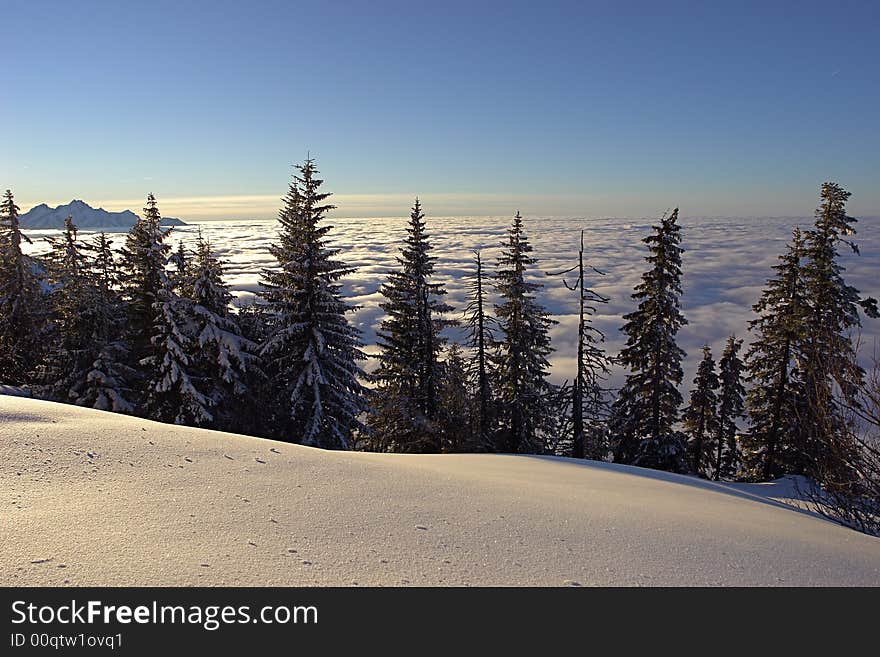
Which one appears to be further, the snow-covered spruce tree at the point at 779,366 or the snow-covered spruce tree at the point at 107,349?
the snow-covered spruce tree at the point at 779,366

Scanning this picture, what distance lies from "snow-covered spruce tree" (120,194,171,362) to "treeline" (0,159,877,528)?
0.09 meters

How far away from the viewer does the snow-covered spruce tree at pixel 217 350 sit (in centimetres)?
1817

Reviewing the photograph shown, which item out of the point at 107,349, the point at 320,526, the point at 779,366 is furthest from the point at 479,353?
the point at 320,526

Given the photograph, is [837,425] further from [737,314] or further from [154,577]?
[737,314]

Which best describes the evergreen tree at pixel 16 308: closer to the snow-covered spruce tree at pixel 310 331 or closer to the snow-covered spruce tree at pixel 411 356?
the snow-covered spruce tree at pixel 310 331

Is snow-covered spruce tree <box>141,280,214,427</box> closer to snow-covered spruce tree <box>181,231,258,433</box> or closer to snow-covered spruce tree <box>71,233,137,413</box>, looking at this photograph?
snow-covered spruce tree <box>181,231,258,433</box>

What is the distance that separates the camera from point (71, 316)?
19.9m

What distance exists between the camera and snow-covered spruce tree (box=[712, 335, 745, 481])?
2809 centimetres

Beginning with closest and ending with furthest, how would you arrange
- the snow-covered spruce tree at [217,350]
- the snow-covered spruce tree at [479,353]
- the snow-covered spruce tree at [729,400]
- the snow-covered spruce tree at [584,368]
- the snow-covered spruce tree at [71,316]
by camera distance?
the snow-covered spruce tree at [217,350] < the snow-covered spruce tree at [584,368] < the snow-covered spruce tree at [71,316] < the snow-covered spruce tree at [479,353] < the snow-covered spruce tree at [729,400]

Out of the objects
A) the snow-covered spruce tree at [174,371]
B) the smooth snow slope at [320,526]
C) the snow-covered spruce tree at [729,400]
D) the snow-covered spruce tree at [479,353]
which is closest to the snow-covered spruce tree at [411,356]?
the snow-covered spruce tree at [479,353]

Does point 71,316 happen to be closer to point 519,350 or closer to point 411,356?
point 411,356

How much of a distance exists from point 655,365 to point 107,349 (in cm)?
2494

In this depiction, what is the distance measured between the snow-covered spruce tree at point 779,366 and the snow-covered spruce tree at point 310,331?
19.4 meters
